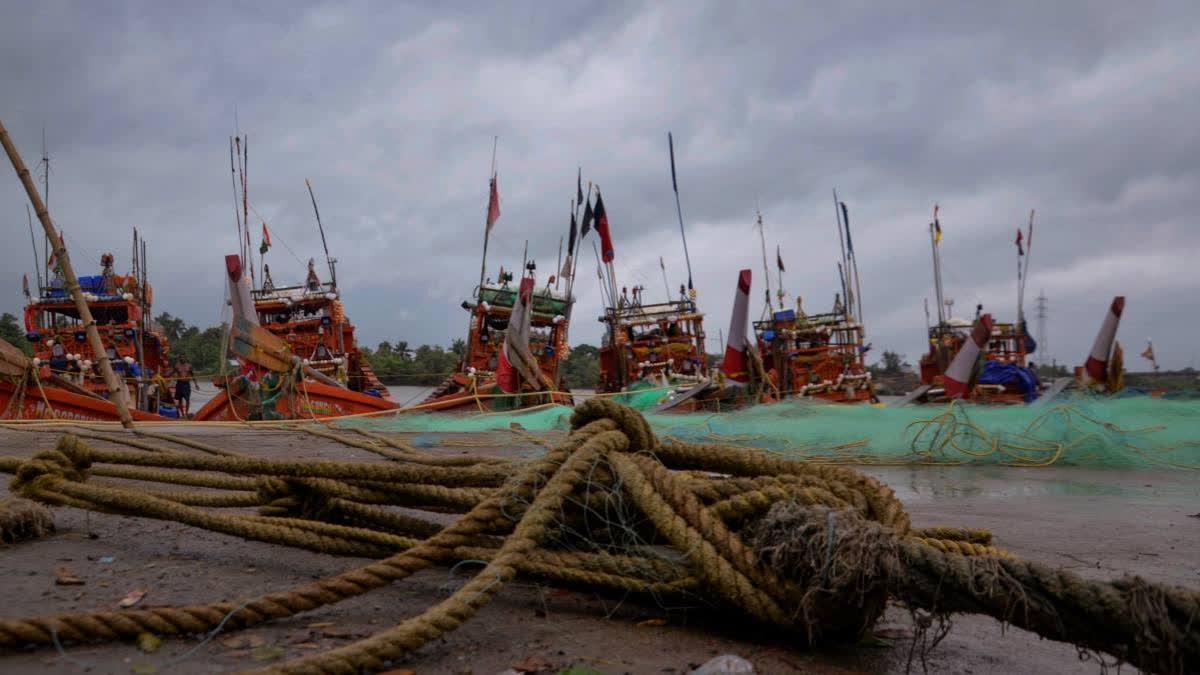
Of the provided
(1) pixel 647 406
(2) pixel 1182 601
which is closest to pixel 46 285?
(1) pixel 647 406

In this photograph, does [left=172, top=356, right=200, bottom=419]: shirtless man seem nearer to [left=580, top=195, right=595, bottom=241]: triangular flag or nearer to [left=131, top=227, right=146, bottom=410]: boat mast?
[left=131, top=227, right=146, bottom=410]: boat mast

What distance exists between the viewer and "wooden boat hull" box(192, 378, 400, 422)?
1122cm

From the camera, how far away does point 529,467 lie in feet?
7.20

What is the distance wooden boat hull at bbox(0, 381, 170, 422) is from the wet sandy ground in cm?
962

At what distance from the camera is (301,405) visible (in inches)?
450

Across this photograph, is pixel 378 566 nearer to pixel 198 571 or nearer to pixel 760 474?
pixel 198 571

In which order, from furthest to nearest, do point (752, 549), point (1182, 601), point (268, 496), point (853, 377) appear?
point (853, 377) → point (268, 496) → point (752, 549) → point (1182, 601)

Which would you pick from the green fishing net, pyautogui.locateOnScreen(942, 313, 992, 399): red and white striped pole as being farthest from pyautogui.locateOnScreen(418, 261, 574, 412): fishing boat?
pyautogui.locateOnScreen(942, 313, 992, 399): red and white striped pole

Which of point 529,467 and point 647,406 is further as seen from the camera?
point 647,406

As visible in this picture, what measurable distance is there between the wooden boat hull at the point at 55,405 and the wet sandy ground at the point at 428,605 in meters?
9.62

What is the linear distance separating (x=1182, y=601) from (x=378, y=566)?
5.71ft

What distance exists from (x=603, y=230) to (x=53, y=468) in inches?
682

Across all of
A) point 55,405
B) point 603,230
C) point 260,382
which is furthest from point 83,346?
point 603,230

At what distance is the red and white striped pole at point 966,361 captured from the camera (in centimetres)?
1280
